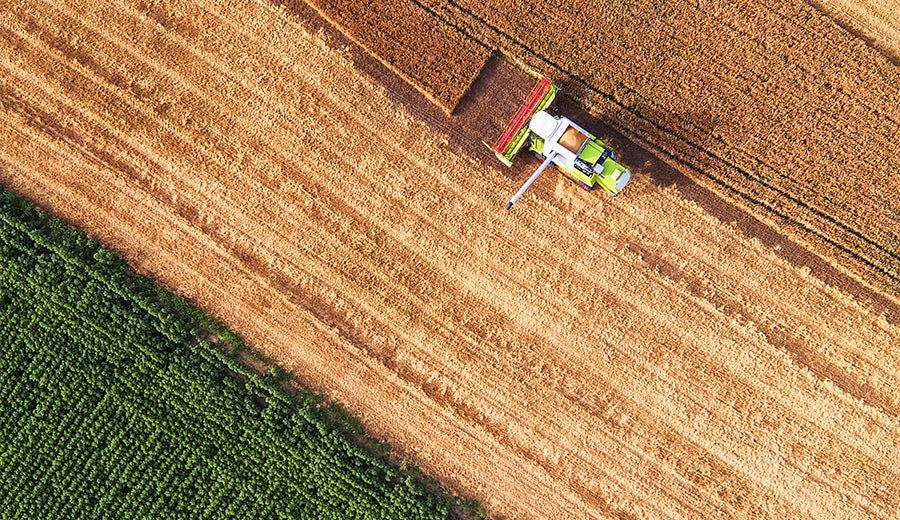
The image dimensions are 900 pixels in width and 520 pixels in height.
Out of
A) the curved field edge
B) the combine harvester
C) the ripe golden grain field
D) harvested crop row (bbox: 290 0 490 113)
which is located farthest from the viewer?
harvested crop row (bbox: 290 0 490 113)

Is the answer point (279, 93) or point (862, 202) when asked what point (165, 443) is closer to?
point (279, 93)

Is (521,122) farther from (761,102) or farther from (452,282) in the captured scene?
(761,102)

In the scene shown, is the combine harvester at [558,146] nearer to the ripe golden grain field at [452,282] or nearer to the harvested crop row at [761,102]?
Result: the ripe golden grain field at [452,282]

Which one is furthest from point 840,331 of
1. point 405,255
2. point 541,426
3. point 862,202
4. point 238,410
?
point 238,410

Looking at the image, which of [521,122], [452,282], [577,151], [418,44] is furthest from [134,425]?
[577,151]

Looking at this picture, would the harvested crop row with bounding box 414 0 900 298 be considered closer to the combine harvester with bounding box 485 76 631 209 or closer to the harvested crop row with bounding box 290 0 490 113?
the combine harvester with bounding box 485 76 631 209

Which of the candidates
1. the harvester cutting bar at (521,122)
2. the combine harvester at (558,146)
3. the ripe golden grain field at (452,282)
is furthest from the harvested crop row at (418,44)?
the combine harvester at (558,146)

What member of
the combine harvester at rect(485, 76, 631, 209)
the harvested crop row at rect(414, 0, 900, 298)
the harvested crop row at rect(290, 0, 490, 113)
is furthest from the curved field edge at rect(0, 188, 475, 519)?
the harvested crop row at rect(414, 0, 900, 298)
